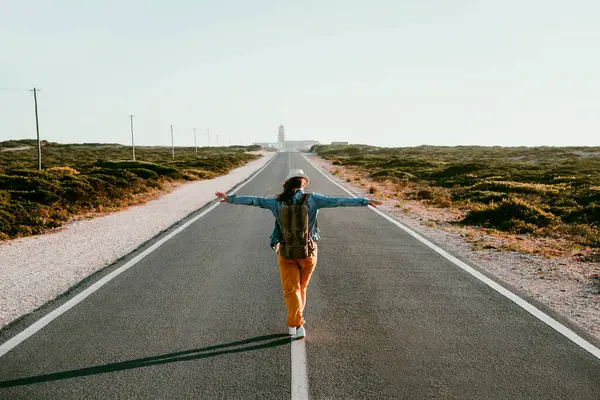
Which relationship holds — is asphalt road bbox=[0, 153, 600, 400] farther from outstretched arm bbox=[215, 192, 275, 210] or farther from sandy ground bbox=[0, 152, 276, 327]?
outstretched arm bbox=[215, 192, 275, 210]

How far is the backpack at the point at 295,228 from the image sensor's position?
5.23 m

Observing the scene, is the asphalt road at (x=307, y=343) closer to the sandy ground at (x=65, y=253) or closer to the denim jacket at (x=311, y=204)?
the sandy ground at (x=65, y=253)

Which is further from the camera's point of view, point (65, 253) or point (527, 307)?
point (65, 253)

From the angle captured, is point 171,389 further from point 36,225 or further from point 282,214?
point 36,225

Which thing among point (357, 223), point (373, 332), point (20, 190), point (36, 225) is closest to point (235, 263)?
point (373, 332)

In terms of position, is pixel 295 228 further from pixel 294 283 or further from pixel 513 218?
pixel 513 218

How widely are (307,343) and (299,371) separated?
69cm

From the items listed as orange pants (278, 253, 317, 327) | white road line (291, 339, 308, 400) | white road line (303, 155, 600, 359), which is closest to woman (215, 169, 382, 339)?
orange pants (278, 253, 317, 327)

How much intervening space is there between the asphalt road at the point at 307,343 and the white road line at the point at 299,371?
46 mm

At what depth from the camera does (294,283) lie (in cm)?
541

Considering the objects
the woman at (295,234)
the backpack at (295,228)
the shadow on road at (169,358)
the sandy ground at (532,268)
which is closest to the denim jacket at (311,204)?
the woman at (295,234)

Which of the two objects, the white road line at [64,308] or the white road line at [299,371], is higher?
the white road line at [64,308]

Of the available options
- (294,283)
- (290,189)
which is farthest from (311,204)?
(294,283)

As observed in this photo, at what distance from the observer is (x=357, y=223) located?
14.1 m
